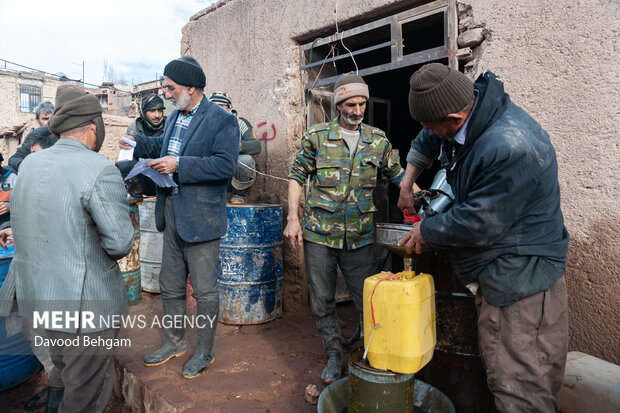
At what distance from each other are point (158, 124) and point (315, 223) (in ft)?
10.4

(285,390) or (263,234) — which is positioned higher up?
(263,234)

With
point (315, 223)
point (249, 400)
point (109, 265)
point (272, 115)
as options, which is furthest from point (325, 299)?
point (272, 115)

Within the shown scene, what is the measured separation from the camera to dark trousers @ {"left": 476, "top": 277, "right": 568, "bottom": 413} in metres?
1.62

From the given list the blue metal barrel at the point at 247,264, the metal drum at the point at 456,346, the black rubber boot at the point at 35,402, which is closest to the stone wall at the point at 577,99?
the metal drum at the point at 456,346

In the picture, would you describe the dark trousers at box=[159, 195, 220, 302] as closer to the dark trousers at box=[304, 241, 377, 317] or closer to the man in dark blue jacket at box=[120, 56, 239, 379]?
the man in dark blue jacket at box=[120, 56, 239, 379]

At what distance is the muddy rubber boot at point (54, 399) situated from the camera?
218 centimetres

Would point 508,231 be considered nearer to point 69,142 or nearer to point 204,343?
point 69,142

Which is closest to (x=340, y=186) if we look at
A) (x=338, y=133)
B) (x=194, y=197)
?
(x=338, y=133)

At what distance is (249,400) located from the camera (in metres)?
2.54

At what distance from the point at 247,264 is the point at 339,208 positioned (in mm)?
1513

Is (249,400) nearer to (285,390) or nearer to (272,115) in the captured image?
(285,390)

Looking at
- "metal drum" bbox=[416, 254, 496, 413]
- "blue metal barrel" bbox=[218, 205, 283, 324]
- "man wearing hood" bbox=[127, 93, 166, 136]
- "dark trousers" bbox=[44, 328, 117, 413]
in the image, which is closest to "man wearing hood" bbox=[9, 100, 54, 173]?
"man wearing hood" bbox=[127, 93, 166, 136]

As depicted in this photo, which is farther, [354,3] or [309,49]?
[309,49]

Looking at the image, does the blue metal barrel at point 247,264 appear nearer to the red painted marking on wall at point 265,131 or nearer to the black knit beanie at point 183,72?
the red painted marking on wall at point 265,131
